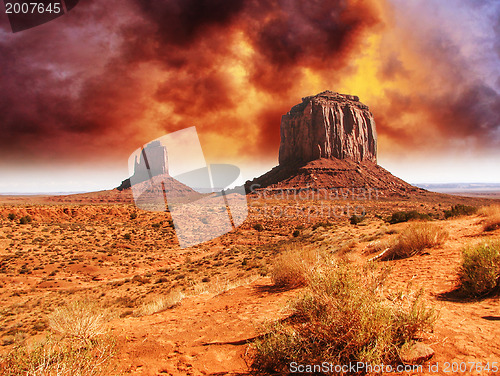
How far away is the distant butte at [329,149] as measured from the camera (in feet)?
273

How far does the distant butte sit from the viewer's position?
83312 mm

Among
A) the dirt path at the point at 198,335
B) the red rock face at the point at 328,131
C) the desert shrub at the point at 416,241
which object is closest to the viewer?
the dirt path at the point at 198,335

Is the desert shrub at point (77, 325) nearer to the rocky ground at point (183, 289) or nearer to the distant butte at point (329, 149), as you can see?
the rocky ground at point (183, 289)

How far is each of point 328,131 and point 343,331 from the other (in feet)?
356

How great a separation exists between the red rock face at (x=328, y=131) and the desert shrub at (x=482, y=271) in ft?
324

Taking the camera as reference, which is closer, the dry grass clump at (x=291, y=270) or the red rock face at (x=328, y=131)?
the dry grass clump at (x=291, y=270)

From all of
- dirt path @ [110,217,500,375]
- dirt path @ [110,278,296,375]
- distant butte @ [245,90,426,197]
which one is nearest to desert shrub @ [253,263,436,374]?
dirt path @ [110,217,500,375]

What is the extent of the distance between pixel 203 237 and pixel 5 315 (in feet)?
72.1

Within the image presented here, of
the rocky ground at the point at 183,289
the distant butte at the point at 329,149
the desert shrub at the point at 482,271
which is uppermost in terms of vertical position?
the distant butte at the point at 329,149

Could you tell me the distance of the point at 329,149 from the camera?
10181 cm

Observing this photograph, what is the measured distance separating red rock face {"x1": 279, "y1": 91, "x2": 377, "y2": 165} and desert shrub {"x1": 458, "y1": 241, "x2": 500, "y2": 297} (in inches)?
3885

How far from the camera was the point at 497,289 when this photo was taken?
15.7ft

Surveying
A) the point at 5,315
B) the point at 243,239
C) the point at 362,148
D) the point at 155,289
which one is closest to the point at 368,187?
the point at 362,148

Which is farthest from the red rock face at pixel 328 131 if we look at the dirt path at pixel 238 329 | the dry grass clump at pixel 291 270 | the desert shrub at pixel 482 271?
the desert shrub at pixel 482 271
